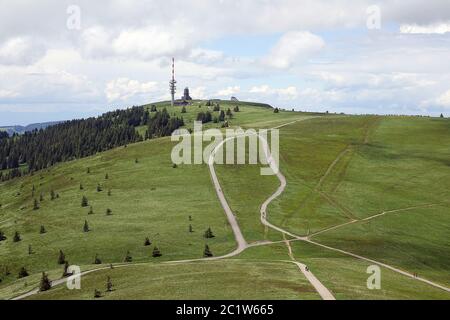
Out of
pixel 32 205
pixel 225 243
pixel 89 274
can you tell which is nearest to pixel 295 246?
pixel 225 243

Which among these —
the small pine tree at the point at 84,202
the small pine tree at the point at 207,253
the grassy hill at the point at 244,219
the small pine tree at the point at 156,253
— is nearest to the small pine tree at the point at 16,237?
the grassy hill at the point at 244,219

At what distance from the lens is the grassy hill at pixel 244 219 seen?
196 ft

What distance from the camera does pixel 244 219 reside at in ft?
357

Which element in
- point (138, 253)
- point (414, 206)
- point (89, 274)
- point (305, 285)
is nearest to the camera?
point (305, 285)

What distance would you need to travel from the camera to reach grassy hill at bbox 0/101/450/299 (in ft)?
196

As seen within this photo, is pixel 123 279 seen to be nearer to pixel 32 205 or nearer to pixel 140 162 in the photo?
pixel 32 205

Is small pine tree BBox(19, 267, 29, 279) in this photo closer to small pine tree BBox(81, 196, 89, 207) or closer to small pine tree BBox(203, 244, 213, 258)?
small pine tree BBox(203, 244, 213, 258)

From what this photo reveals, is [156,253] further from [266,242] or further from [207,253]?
[266,242]

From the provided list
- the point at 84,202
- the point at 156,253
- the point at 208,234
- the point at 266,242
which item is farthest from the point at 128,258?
the point at 84,202

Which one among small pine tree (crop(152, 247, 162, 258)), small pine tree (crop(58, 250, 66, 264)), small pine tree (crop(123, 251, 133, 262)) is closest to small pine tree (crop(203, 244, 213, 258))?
small pine tree (crop(152, 247, 162, 258))

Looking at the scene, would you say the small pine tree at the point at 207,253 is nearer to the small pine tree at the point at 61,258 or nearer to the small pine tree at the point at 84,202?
the small pine tree at the point at 61,258
